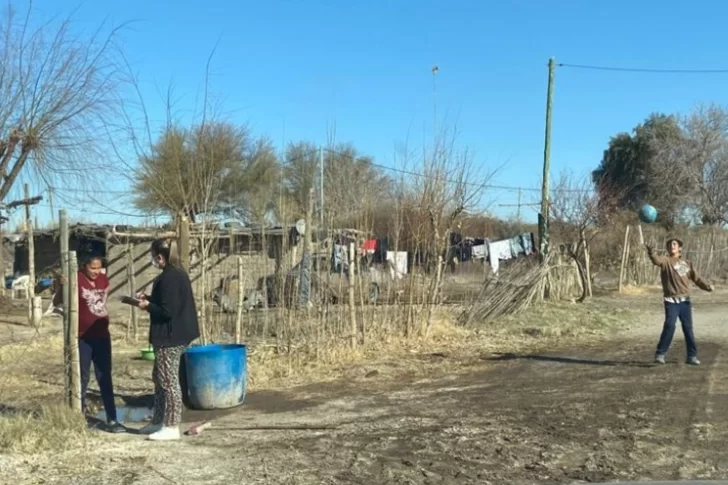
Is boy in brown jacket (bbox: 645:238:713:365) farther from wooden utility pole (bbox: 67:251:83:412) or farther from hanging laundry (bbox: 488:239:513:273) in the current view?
hanging laundry (bbox: 488:239:513:273)

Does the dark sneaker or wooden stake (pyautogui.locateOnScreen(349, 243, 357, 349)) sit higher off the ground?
wooden stake (pyautogui.locateOnScreen(349, 243, 357, 349))

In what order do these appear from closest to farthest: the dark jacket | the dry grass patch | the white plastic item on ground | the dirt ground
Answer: the dirt ground → the dry grass patch → the dark jacket → the white plastic item on ground

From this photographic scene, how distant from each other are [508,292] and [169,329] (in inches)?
391

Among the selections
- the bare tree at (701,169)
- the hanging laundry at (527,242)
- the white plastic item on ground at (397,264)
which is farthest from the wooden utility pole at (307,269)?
the bare tree at (701,169)

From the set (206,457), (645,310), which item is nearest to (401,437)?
(206,457)

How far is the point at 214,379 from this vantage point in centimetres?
796

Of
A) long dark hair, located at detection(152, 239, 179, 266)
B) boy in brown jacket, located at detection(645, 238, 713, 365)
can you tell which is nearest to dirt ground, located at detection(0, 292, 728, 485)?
boy in brown jacket, located at detection(645, 238, 713, 365)

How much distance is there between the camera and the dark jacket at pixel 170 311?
6.56 metres

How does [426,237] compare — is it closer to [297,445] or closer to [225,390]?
[225,390]

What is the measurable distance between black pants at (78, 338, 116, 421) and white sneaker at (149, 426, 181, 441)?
29.2 inches

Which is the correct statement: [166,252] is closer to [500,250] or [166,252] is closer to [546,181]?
[546,181]

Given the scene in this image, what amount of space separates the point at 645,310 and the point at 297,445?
13.9 meters

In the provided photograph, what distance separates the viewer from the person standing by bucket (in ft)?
21.4

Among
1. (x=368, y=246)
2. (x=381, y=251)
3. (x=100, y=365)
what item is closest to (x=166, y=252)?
(x=100, y=365)
